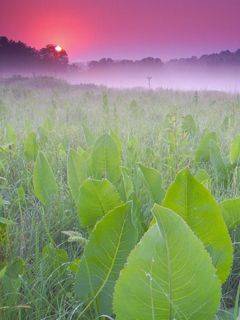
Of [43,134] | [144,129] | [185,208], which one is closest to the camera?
[185,208]

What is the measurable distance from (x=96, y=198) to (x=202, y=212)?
0.38 m

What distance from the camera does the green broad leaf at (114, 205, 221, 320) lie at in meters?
0.63

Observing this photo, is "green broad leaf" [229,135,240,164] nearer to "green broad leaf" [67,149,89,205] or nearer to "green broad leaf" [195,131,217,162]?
"green broad leaf" [195,131,217,162]

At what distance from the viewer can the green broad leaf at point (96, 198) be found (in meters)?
1.09

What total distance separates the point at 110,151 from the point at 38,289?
63cm

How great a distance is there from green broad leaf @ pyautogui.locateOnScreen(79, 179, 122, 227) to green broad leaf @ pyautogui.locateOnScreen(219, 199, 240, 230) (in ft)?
0.86

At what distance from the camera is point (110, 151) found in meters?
1.53

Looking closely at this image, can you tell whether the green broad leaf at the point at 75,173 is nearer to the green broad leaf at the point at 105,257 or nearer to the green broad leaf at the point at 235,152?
the green broad leaf at the point at 105,257

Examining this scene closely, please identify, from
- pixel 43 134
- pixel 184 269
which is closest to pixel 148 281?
pixel 184 269

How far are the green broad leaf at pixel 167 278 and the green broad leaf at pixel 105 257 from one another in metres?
0.16

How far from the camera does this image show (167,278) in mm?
672

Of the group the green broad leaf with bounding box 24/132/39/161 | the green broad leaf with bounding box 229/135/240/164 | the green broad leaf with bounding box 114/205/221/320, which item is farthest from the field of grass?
the green broad leaf with bounding box 24/132/39/161

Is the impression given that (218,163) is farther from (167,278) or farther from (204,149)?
(167,278)

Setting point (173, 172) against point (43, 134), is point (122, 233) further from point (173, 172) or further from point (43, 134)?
point (43, 134)
